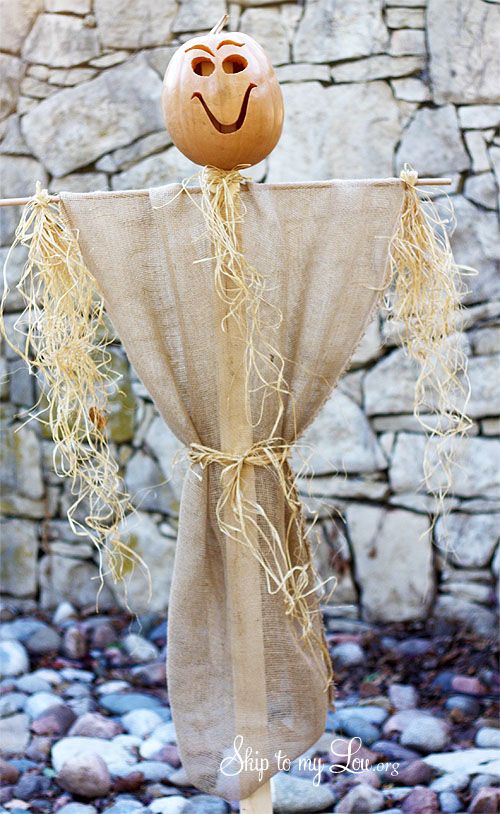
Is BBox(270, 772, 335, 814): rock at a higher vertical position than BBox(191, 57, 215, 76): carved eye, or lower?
lower

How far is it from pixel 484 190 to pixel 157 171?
853mm

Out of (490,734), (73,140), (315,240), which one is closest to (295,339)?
(315,240)

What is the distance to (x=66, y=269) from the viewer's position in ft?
4.05

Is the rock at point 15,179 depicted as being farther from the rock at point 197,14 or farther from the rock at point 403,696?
the rock at point 403,696

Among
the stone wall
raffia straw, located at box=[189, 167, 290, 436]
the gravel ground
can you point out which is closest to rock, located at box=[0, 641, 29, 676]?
the gravel ground

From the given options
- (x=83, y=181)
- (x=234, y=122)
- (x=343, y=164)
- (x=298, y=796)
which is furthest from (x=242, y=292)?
(x=83, y=181)

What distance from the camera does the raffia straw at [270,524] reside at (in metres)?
1.22

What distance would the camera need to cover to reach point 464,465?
225 centimetres

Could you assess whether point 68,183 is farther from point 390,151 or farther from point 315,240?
point 315,240

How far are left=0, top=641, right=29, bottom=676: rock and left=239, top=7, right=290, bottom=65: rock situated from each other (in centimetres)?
165

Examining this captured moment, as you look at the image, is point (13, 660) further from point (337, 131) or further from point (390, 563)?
point (337, 131)

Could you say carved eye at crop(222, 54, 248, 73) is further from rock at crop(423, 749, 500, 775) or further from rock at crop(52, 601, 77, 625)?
rock at crop(52, 601, 77, 625)

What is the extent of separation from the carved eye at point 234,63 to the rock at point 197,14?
1.31 meters

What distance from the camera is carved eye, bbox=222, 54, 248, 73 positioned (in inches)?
44.1
